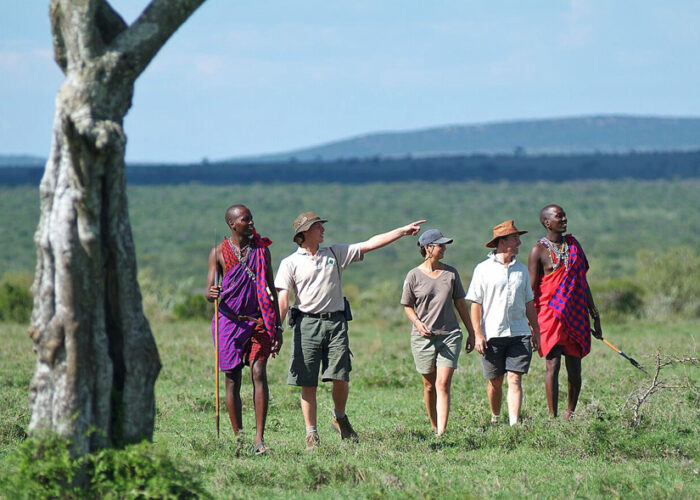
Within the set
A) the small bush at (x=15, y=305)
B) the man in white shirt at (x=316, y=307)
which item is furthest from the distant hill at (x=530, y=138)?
the man in white shirt at (x=316, y=307)

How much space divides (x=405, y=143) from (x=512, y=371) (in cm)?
18281

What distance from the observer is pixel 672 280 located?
24156 mm

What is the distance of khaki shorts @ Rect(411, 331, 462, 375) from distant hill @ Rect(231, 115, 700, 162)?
552ft

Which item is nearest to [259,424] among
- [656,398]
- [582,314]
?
[582,314]

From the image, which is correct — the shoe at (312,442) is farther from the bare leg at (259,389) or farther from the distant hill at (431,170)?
the distant hill at (431,170)

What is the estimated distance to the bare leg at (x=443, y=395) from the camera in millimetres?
8453

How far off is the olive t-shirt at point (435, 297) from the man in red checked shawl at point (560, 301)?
0.87 m

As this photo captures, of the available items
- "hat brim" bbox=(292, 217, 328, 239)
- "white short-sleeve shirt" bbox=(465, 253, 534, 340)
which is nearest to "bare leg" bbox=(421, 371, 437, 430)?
"white short-sleeve shirt" bbox=(465, 253, 534, 340)

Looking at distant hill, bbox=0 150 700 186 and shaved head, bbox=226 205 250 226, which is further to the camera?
distant hill, bbox=0 150 700 186

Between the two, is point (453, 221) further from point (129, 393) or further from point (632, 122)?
point (632, 122)

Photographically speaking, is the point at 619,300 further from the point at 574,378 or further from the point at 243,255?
the point at 243,255

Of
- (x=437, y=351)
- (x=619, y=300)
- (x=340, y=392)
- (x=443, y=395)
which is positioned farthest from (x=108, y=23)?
(x=619, y=300)

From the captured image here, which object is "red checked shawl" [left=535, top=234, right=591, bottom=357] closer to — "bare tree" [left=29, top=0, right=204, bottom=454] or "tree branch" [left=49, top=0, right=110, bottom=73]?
"bare tree" [left=29, top=0, right=204, bottom=454]

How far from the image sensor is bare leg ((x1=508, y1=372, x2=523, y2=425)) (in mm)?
8680
